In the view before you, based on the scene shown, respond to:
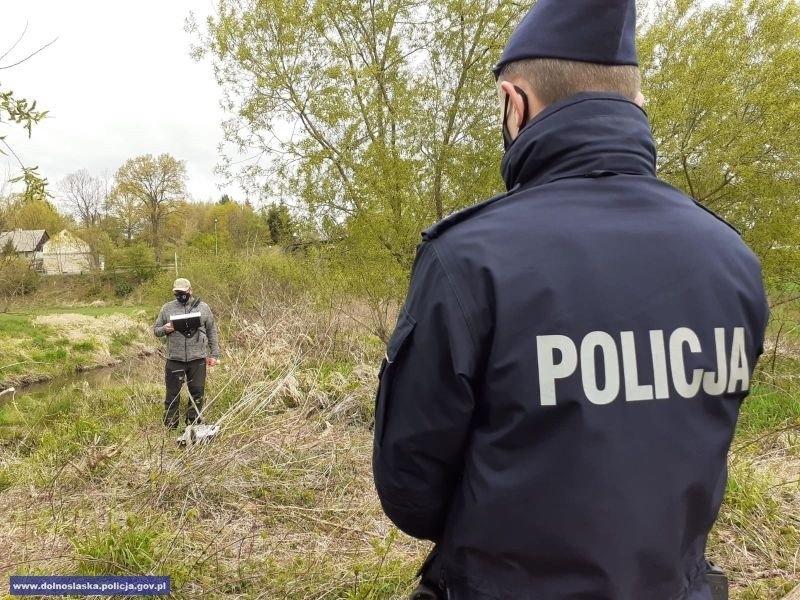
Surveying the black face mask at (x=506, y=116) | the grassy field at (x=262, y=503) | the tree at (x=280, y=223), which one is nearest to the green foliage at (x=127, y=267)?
the tree at (x=280, y=223)

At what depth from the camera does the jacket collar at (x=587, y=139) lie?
1.04 metres

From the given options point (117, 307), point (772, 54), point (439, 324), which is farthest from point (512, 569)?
point (117, 307)

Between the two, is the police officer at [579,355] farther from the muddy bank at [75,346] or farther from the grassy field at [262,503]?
the muddy bank at [75,346]

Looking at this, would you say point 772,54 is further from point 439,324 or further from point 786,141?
point 439,324

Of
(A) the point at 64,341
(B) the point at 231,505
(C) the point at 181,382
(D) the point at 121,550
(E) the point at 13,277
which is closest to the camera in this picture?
(D) the point at 121,550

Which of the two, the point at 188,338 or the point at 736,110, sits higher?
the point at 736,110

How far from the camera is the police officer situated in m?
0.94

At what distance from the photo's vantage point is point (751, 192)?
8719 mm

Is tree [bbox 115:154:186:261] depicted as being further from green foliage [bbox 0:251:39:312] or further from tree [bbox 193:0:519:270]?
tree [bbox 193:0:519:270]

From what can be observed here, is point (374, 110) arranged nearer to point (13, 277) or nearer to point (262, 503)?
point (262, 503)

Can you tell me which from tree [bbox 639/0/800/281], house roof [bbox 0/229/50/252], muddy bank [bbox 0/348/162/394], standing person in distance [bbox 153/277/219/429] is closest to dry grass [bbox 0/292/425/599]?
standing person in distance [bbox 153/277/219/429]

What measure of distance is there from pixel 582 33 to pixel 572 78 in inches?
3.4

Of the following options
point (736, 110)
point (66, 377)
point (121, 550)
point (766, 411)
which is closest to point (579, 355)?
point (121, 550)

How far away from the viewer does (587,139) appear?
1.04 metres
